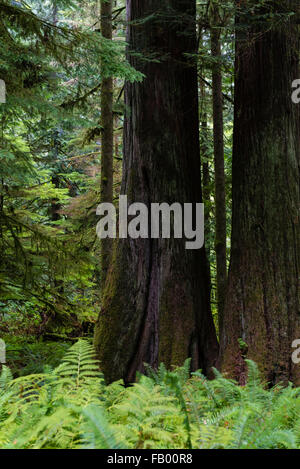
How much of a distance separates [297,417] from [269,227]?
2.52 metres

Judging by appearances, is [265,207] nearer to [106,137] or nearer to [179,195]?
[179,195]

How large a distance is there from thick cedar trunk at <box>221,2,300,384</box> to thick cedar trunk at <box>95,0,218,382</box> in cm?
55

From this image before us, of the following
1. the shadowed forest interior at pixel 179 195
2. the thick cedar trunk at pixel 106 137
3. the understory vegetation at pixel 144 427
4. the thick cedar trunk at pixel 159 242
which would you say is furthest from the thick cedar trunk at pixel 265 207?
the thick cedar trunk at pixel 106 137

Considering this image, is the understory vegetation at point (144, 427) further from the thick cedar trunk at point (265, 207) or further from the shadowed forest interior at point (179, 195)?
the thick cedar trunk at point (265, 207)

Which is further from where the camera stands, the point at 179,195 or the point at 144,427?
the point at 179,195

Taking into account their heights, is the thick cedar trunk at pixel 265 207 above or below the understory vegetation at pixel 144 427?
above

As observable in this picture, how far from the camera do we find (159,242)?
17.0 feet

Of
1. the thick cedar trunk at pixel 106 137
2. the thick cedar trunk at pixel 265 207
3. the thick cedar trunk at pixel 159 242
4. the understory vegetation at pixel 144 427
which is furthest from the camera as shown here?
the thick cedar trunk at pixel 106 137

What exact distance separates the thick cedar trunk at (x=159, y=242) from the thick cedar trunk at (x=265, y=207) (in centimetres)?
55

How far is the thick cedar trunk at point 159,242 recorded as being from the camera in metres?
4.94

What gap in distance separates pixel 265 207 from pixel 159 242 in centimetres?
140

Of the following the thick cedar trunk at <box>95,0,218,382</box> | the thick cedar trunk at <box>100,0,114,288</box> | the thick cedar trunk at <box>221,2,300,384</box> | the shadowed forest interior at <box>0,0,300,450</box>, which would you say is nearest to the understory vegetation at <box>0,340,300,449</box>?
the shadowed forest interior at <box>0,0,300,450</box>

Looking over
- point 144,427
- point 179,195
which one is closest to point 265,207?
point 179,195
